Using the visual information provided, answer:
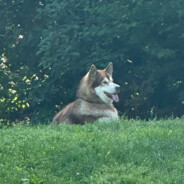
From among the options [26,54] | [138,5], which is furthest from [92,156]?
[26,54]

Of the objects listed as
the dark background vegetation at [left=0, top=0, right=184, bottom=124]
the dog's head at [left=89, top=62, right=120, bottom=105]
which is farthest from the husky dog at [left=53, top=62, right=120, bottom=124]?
the dark background vegetation at [left=0, top=0, right=184, bottom=124]

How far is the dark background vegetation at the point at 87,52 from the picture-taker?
18.1 metres

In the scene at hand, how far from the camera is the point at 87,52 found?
19.0 meters

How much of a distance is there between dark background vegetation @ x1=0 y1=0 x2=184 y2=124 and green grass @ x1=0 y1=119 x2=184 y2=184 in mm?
6821

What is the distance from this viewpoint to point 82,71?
63.5 ft

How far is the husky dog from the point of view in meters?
14.1

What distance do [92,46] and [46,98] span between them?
1.81 meters

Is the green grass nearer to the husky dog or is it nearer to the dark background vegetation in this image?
the husky dog

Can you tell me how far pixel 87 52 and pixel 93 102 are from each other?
459 centimetres

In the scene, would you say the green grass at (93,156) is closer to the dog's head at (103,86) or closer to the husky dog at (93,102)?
the husky dog at (93,102)

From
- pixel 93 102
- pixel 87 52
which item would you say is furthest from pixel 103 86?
pixel 87 52

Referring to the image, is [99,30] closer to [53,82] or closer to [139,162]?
[53,82]

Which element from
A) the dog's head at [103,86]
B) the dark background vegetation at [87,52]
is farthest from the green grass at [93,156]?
the dark background vegetation at [87,52]

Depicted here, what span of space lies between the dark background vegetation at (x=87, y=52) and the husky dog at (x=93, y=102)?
3.22 metres
